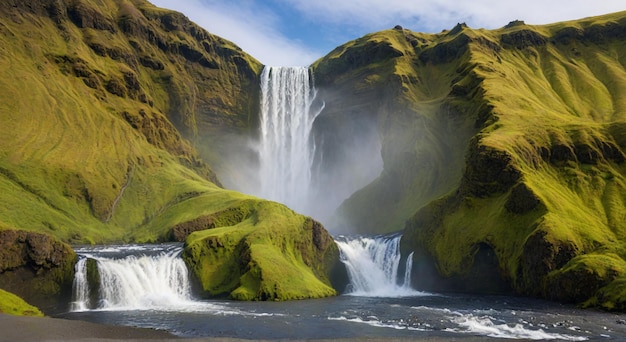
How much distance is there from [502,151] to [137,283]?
203 ft

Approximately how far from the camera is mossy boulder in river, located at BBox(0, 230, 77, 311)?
60375 millimetres

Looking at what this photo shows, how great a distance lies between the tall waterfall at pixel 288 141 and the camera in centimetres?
17438

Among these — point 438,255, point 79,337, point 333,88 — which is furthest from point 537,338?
point 333,88

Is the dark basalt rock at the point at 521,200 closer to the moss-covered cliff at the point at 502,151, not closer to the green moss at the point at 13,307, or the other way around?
the moss-covered cliff at the point at 502,151

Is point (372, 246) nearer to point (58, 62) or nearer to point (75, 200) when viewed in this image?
point (75, 200)

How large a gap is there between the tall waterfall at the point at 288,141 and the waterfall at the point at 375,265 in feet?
242

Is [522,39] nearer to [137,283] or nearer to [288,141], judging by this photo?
[288,141]

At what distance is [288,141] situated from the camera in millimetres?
178750

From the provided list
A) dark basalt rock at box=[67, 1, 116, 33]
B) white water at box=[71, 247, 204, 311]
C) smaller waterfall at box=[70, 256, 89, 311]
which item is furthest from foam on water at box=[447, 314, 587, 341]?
dark basalt rock at box=[67, 1, 116, 33]

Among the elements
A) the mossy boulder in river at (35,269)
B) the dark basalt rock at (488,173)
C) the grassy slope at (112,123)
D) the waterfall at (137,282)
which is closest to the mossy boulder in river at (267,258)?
the grassy slope at (112,123)

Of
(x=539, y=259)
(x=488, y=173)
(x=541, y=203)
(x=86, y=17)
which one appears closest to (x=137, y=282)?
(x=539, y=259)

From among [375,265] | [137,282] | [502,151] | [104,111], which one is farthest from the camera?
[104,111]

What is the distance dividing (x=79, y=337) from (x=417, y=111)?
12654 centimetres

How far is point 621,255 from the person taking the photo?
7175cm
